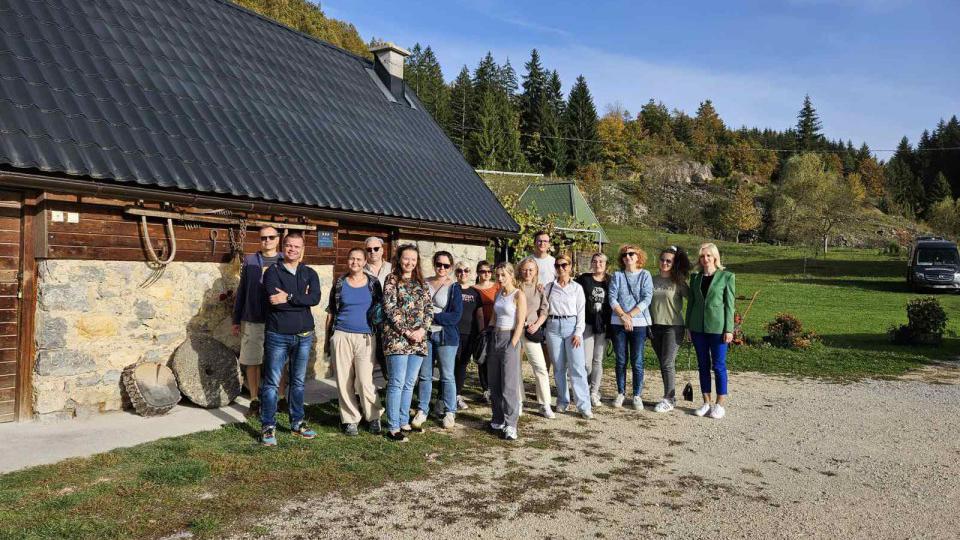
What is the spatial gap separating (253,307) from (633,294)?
4.11 metres

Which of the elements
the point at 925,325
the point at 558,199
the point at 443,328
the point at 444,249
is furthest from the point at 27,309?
the point at 558,199

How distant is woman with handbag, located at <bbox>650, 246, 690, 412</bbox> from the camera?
701 cm

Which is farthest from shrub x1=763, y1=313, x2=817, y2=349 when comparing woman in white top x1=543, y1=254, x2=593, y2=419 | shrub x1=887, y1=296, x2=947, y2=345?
woman in white top x1=543, y1=254, x2=593, y2=419

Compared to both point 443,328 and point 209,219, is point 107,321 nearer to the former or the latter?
point 209,219

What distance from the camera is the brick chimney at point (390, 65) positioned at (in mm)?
13000

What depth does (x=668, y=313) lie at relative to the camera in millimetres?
6996

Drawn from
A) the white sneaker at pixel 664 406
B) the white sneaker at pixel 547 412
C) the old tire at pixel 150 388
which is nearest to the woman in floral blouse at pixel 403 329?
the white sneaker at pixel 547 412

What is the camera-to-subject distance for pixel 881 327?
15359 mm

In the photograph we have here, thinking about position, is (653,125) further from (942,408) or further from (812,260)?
(942,408)

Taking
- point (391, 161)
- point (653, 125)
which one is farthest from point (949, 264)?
point (653, 125)

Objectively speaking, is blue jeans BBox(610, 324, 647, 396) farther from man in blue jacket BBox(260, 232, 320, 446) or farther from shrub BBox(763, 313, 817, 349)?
shrub BBox(763, 313, 817, 349)

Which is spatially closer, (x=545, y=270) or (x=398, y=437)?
(x=398, y=437)

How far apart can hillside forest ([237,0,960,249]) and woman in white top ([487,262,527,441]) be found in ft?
133

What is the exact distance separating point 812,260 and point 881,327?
28196mm
